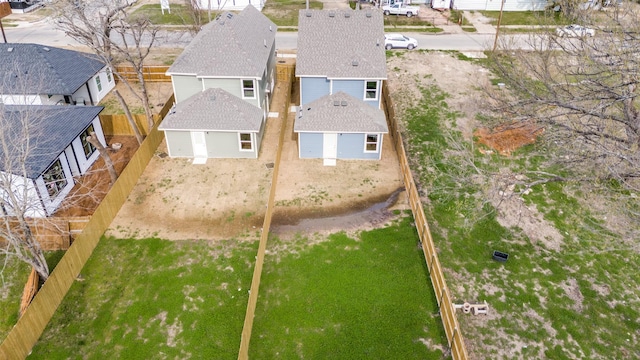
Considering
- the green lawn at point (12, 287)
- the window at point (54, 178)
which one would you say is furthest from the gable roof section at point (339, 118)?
the green lawn at point (12, 287)

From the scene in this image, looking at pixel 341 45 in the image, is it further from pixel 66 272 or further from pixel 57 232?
pixel 66 272

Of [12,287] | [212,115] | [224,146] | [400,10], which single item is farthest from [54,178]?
[400,10]

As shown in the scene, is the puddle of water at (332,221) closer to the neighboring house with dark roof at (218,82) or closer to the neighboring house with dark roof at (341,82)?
the neighboring house with dark roof at (341,82)

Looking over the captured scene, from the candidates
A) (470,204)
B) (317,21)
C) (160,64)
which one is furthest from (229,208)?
(160,64)

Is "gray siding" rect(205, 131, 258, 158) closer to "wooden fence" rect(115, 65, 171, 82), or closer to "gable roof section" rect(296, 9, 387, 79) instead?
"gable roof section" rect(296, 9, 387, 79)

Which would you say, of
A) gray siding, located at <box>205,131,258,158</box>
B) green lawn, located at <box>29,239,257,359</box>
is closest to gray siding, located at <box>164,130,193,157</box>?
gray siding, located at <box>205,131,258,158</box>

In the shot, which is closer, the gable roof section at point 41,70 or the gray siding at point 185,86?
the gray siding at point 185,86
